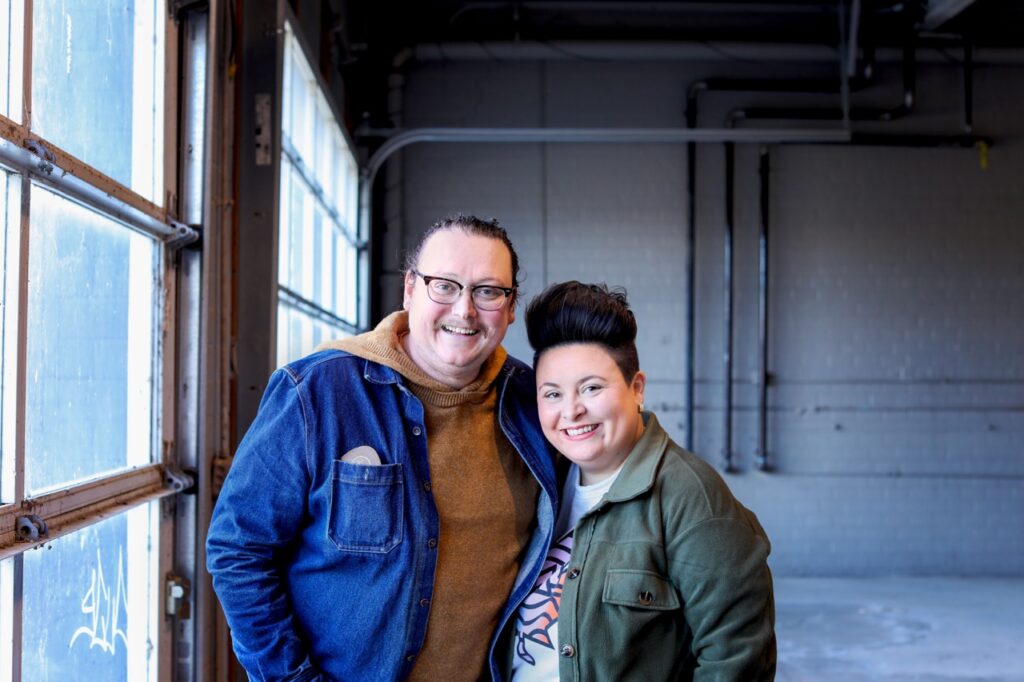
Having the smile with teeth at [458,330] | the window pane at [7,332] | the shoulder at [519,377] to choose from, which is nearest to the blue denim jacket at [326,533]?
the smile with teeth at [458,330]

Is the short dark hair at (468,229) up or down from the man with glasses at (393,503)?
up

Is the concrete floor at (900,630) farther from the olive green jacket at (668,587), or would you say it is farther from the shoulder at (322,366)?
the shoulder at (322,366)

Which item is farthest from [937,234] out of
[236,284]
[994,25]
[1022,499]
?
[236,284]

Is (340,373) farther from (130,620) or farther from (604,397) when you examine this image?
(130,620)

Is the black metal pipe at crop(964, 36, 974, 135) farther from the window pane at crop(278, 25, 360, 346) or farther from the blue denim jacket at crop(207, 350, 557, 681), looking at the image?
the blue denim jacket at crop(207, 350, 557, 681)

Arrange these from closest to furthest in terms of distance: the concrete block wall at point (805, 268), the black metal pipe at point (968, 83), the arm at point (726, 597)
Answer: the arm at point (726, 597) < the black metal pipe at point (968, 83) < the concrete block wall at point (805, 268)

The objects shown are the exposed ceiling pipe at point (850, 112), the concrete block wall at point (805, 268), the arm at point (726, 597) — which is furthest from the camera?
the concrete block wall at point (805, 268)

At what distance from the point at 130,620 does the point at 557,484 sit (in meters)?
1.18

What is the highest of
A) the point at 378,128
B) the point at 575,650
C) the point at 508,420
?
the point at 378,128

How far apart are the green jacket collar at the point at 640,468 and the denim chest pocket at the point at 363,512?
15.0 inches

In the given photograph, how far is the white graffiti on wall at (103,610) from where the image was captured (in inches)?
74.4

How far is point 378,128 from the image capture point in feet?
19.4

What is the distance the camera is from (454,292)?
1551 mm

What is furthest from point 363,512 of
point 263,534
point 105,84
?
point 105,84
